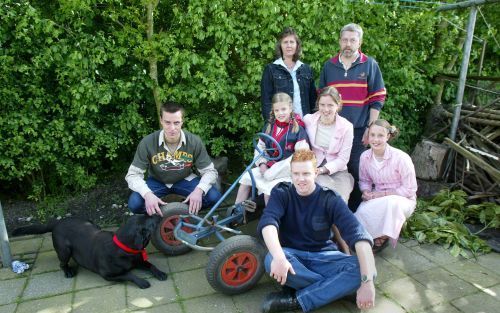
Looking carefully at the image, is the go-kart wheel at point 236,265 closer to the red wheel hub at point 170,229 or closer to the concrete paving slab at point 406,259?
the red wheel hub at point 170,229

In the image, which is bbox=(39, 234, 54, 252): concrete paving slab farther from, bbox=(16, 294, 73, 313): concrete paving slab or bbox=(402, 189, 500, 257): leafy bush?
bbox=(402, 189, 500, 257): leafy bush

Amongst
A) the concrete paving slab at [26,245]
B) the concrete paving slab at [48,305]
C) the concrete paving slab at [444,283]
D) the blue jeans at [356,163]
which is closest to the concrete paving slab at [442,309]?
the concrete paving slab at [444,283]

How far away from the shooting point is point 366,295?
256 centimetres

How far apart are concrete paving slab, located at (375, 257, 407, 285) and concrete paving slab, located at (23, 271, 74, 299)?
248 centimetres

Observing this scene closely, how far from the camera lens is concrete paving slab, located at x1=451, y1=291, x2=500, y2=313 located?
280 centimetres

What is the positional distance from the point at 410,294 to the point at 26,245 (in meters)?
3.53

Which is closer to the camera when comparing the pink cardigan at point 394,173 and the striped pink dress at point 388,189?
the striped pink dress at point 388,189

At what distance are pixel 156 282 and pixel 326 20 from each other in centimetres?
340

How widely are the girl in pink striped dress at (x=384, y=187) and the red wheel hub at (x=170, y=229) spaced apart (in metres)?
1.63

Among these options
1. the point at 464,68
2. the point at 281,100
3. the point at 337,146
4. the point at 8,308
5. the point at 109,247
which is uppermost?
the point at 464,68

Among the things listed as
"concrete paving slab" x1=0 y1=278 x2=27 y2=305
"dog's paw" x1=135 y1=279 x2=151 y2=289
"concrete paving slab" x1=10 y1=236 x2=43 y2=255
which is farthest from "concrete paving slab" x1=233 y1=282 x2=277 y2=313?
"concrete paving slab" x1=10 y1=236 x2=43 y2=255

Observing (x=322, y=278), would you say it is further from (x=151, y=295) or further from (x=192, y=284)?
(x=151, y=295)

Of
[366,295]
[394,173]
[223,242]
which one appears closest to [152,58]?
[223,242]

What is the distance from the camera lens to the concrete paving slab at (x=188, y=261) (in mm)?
3447
